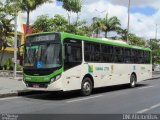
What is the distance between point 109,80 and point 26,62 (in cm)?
579

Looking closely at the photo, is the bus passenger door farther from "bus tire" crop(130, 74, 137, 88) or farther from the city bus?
"bus tire" crop(130, 74, 137, 88)

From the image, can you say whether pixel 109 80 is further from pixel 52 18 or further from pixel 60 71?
pixel 52 18

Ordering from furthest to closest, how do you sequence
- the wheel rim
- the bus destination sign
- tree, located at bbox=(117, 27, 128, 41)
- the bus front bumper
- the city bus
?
tree, located at bbox=(117, 27, 128, 41), the wheel rim, the bus destination sign, the city bus, the bus front bumper

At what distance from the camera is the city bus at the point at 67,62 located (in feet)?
54.5

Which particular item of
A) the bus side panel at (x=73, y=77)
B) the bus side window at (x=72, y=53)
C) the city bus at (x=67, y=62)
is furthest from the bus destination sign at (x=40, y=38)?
the bus side panel at (x=73, y=77)

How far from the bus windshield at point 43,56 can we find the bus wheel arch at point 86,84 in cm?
246

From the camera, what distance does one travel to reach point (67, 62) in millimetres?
17000

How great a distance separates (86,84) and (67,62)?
224cm

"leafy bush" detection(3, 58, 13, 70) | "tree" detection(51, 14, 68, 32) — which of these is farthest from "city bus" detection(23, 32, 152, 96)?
"leafy bush" detection(3, 58, 13, 70)

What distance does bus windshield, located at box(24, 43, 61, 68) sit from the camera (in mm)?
16625

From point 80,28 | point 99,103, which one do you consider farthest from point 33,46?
point 80,28

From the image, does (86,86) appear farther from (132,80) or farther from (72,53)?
(132,80)

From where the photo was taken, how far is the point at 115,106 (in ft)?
46.7

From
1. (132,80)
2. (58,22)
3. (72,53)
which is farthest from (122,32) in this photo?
(72,53)
